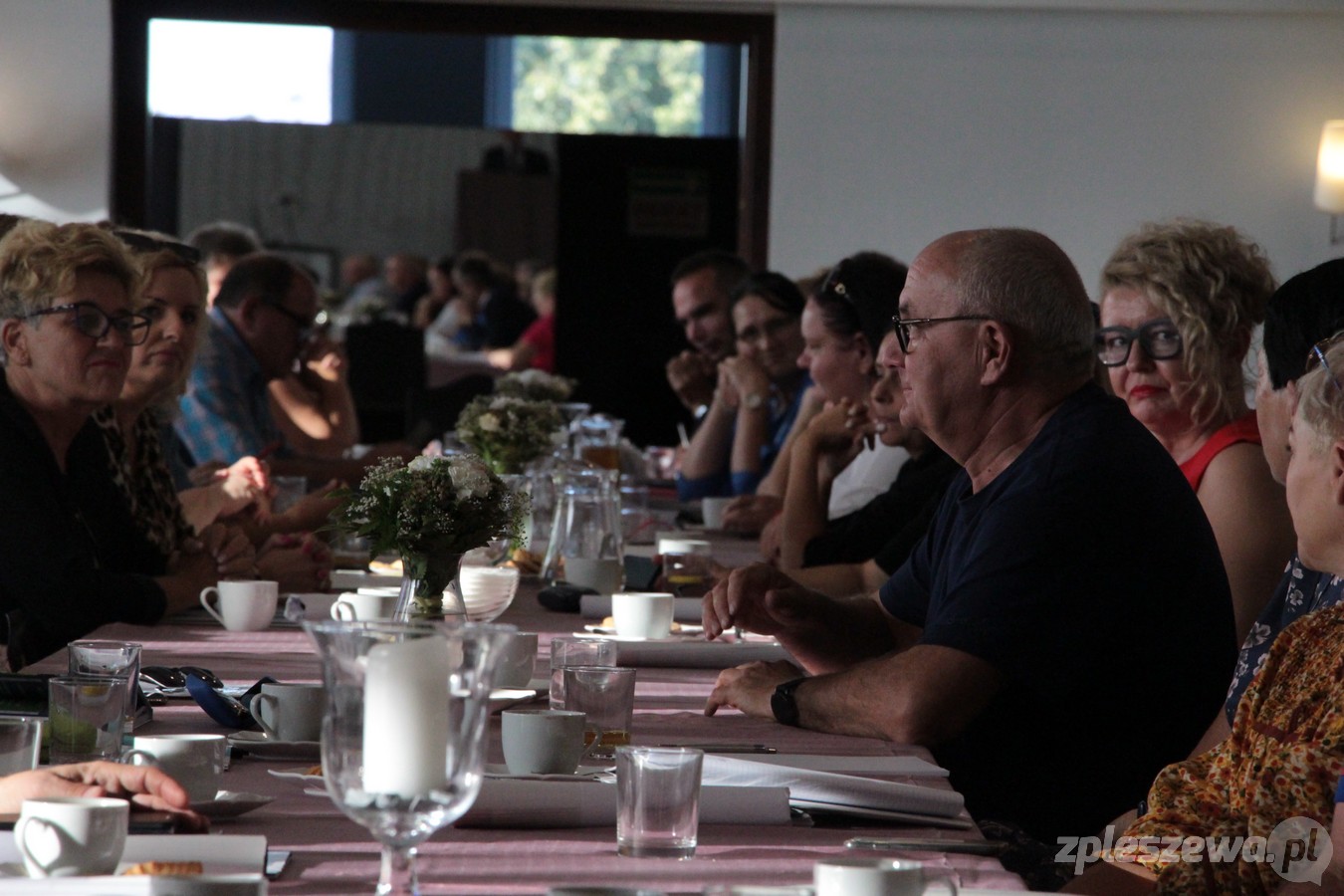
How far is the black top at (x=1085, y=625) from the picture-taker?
1952 mm

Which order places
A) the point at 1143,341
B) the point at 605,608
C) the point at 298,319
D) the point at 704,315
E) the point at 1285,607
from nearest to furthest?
the point at 1285,607 → the point at 605,608 → the point at 1143,341 → the point at 298,319 → the point at 704,315

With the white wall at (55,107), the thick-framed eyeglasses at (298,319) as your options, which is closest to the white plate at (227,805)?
the thick-framed eyeglasses at (298,319)

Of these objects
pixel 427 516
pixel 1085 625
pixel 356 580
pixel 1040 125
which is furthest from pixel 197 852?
pixel 1040 125

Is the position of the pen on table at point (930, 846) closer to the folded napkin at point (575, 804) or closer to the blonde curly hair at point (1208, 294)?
the folded napkin at point (575, 804)

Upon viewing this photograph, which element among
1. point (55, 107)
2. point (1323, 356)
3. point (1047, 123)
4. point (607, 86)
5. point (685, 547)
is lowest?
point (685, 547)

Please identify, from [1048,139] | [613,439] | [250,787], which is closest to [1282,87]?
[1048,139]

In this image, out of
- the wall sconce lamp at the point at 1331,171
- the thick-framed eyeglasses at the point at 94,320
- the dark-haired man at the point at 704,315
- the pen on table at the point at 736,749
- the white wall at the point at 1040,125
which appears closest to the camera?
the pen on table at the point at 736,749

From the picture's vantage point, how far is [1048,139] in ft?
24.9

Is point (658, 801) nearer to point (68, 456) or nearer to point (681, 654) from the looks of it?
point (681, 654)

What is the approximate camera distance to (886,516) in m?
3.66

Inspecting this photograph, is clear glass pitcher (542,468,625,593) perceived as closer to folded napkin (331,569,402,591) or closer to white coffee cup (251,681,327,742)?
folded napkin (331,569,402,591)

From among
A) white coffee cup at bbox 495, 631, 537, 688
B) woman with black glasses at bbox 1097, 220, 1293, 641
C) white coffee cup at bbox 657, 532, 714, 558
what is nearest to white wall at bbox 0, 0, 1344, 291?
white coffee cup at bbox 657, 532, 714, 558

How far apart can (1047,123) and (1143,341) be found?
4847 millimetres

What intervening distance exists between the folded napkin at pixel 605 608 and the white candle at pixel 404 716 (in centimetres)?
179
